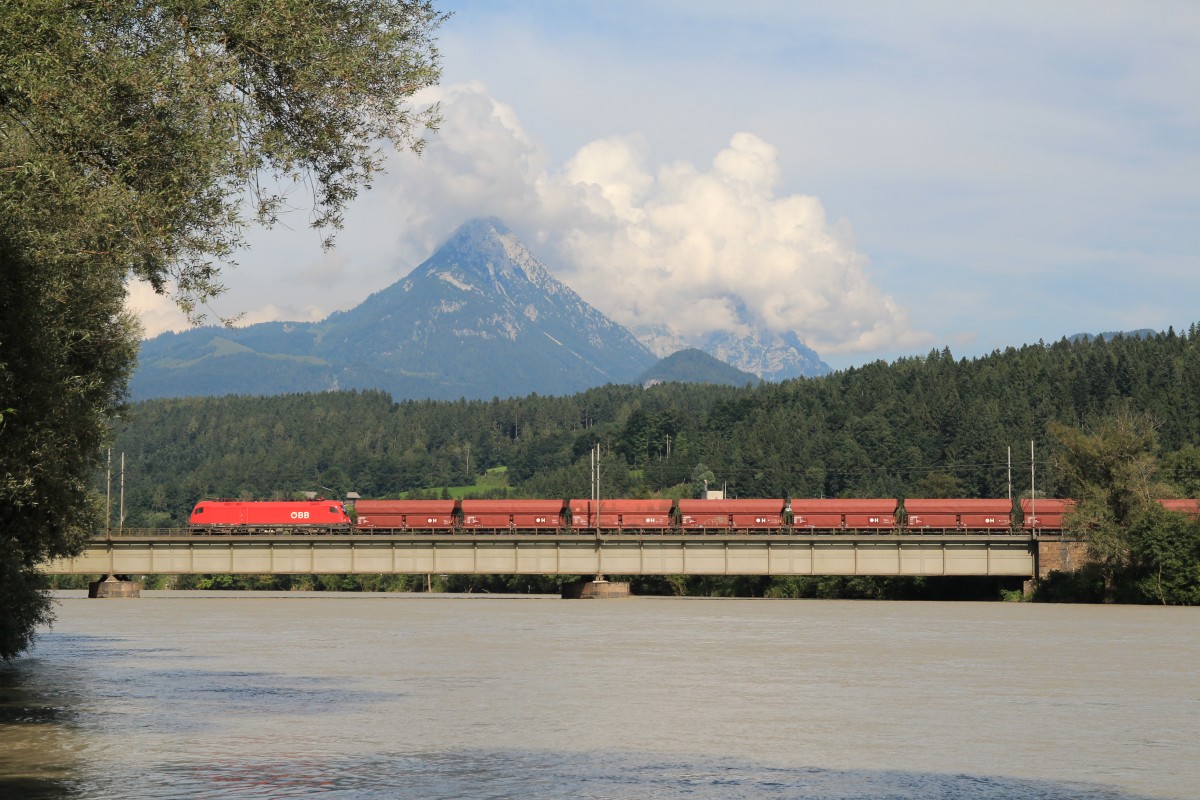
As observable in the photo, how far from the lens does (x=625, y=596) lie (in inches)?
4776

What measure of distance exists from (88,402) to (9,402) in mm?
10988

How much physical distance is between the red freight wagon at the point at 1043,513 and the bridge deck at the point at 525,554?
2417 mm

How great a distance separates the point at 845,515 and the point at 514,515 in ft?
102

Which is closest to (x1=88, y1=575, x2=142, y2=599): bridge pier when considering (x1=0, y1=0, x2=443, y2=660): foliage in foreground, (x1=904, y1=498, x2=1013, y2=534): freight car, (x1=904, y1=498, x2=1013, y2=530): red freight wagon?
(x1=904, y1=498, x2=1013, y2=534): freight car

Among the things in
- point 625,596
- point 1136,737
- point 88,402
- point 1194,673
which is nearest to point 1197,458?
point 625,596

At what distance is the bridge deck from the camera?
369 ft

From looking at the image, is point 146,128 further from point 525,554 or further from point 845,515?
point 845,515

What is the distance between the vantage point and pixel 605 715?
115 ft

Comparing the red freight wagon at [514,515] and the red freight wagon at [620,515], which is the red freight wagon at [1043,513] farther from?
the red freight wagon at [514,515]

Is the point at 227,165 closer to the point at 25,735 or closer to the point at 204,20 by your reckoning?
the point at 204,20

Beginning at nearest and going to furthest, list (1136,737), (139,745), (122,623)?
1. (139,745)
2. (1136,737)
3. (122,623)

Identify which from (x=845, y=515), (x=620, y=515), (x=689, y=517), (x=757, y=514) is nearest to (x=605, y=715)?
(x=689, y=517)

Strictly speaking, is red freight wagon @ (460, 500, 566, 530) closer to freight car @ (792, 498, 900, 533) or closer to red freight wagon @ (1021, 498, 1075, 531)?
freight car @ (792, 498, 900, 533)

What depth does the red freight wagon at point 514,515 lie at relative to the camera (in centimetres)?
12300
